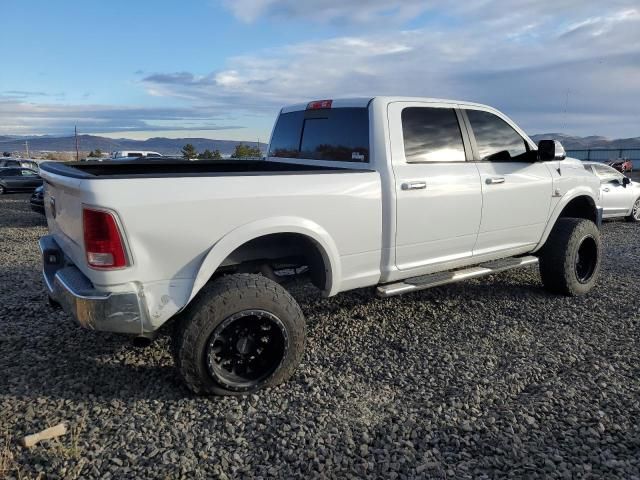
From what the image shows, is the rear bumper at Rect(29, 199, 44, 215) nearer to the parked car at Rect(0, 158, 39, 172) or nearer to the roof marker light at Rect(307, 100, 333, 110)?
the roof marker light at Rect(307, 100, 333, 110)

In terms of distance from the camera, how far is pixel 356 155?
4250 millimetres

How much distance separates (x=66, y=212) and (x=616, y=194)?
11.7 m

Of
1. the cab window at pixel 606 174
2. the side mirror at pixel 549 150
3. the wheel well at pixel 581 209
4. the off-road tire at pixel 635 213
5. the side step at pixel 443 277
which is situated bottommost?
the off-road tire at pixel 635 213

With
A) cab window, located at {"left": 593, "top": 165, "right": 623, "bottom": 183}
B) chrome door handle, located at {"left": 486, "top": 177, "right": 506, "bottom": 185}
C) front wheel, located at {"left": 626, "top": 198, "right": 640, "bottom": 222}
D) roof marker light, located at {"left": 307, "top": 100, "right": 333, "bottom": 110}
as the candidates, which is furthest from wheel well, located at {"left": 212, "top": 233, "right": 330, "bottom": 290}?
front wheel, located at {"left": 626, "top": 198, "right": 640, "bottom": 222}

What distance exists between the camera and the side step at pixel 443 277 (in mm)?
4109

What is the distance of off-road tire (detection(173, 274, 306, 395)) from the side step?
895 mm

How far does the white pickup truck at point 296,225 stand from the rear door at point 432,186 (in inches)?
0.5

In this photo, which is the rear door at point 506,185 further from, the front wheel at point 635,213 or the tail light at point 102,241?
the front wheel at point 635,213

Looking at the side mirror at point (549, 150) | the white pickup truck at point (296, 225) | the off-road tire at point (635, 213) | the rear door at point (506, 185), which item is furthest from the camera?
the off-road tire at point (635, 213)

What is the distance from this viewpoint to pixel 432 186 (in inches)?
165

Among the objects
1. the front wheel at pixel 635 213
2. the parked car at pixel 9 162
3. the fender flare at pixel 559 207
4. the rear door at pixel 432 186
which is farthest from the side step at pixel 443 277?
the parked car at pixel 9 162

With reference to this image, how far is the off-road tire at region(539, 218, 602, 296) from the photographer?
541 cm

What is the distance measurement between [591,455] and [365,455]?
121 cm

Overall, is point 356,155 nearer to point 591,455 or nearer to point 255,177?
point 255,177
